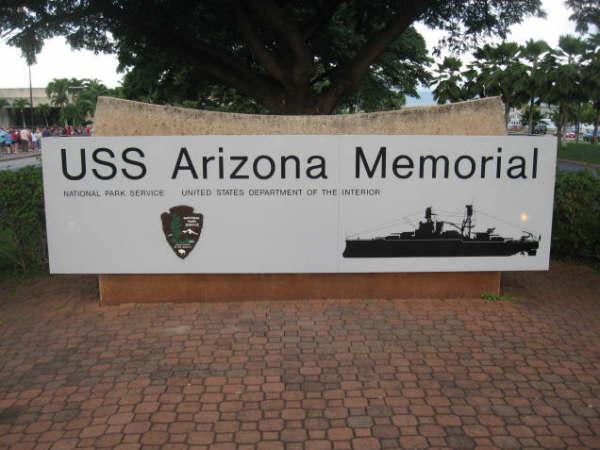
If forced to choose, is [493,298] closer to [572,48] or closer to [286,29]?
[286,29]

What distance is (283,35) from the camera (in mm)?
10281

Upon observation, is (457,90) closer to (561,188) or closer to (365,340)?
(561,188)

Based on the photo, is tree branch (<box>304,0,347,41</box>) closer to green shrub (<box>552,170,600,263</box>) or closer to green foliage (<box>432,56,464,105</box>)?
green shrub (<box>552,170,600,263</box>)

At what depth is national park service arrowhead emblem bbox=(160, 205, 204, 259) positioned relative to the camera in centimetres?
588

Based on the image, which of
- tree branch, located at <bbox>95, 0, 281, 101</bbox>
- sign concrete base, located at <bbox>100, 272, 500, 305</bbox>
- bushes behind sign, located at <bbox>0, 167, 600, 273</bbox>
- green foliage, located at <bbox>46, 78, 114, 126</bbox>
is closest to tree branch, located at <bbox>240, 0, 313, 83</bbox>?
tree branch, located at <bbox>95, 0, 281, 101</bbox>

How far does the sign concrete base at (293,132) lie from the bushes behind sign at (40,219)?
168 cm

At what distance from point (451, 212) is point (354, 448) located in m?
3.14

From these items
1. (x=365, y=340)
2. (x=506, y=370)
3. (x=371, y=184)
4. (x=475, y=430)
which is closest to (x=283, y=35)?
(x=371, y=184)

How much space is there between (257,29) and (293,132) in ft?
23.5

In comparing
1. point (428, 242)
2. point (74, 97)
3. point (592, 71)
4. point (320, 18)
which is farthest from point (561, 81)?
point (74, 97)

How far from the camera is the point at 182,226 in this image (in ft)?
19.4

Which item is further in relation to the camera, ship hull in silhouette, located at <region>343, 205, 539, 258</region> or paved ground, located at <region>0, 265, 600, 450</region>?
ship hull in silhouette, located at <region>343, 205, 539, 258</region>

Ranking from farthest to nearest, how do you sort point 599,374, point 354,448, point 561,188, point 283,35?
point 283,35 → point 561,188 → point 599,374 → point 354,448

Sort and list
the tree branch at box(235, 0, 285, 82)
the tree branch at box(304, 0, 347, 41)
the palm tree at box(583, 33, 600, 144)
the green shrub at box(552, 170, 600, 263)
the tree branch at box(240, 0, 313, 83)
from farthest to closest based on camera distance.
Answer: the palm tree at box(583, 33, 600, 144)
the tree branch at box(304, 0, 347, 41)
the tree branch at box(235, 0, 285, 82)
the tree branch at box(240, 0, 313, 83)
the green shrub at box(552, 170, 600, 263)
